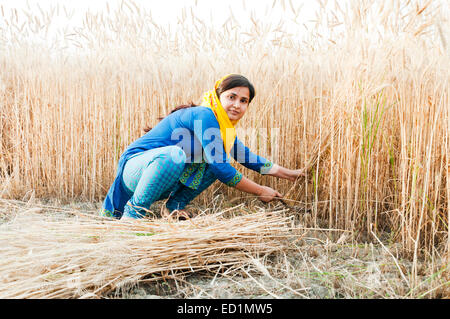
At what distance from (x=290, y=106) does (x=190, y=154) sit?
700mm

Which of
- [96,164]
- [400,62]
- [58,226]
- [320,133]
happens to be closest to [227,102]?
[320,133]

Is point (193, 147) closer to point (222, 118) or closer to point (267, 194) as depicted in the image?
point (222, 118)

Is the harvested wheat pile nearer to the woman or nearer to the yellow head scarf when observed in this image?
the woman

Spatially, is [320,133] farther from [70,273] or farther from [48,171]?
[48,171]

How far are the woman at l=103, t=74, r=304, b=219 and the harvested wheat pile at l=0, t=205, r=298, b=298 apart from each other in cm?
26

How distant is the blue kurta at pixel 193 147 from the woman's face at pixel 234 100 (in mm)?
86

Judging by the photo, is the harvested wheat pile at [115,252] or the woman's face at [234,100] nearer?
the harvested wheat pile at [115,252]

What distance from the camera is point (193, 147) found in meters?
1.97

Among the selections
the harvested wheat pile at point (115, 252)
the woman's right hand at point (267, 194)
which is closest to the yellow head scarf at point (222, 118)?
the woman's right hand at point (267, 194)

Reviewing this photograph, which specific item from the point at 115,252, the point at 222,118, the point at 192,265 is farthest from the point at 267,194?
the point at 115,252

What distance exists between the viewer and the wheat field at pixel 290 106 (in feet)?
4.91

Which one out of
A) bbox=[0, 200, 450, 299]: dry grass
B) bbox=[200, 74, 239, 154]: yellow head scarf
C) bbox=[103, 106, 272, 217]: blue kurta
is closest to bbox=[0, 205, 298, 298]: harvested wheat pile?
bbox=[0, 200, 450, 299]: dry grass

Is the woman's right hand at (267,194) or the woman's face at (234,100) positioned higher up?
the woman's face at (234,100)

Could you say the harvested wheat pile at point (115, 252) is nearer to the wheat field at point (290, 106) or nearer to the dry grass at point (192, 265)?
the dry grass at point (192, 265)
